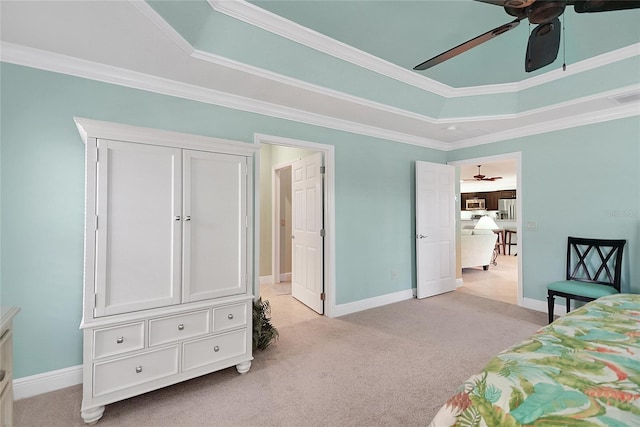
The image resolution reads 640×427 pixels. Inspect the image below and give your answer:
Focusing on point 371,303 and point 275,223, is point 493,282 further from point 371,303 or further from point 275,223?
point 275,223

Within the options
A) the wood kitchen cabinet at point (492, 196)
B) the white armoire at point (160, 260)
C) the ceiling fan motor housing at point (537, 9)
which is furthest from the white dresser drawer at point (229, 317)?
the wood kitchen cabinet at point (492, 196)

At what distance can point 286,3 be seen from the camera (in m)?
2.07

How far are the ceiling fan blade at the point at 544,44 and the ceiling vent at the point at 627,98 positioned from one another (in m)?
2.03

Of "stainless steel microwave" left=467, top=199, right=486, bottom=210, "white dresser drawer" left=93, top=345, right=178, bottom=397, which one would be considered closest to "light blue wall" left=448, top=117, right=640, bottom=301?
"white dresser drawer" left=93, top=345, right=178, bottom=397

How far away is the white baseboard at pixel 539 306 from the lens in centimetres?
361

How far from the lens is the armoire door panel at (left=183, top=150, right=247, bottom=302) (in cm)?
217

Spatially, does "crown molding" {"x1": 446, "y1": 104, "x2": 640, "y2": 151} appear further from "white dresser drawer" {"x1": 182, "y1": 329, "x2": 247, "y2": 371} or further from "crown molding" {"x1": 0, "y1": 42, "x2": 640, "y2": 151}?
"white dresser drawer" {"x1": 182, "y1": 329, "x2": 247, "y2": 371}

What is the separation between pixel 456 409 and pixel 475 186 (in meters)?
13.3

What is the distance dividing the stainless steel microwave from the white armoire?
499 inches

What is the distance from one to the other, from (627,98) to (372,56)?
2655mm

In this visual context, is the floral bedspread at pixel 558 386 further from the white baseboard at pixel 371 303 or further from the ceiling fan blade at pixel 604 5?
the white baseboard at pixel 371 303

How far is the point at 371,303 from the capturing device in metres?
4.00

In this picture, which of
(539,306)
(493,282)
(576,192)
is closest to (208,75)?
(576,192)

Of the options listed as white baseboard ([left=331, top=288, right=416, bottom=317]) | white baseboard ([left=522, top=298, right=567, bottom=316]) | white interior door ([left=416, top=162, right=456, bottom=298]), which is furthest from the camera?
white interior door ([left=416, top=162, right=456, bottom=298])
